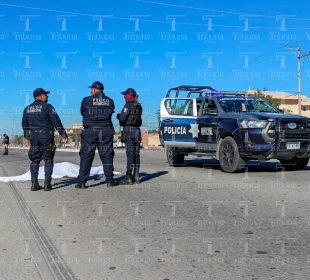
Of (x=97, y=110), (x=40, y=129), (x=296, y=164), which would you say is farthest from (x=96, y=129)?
(x=296, y=164)

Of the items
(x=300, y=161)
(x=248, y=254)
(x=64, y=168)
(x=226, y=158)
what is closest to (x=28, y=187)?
(x=64, y=168)

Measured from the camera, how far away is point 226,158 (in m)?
10.7

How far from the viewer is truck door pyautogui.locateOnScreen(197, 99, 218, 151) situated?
437 inches

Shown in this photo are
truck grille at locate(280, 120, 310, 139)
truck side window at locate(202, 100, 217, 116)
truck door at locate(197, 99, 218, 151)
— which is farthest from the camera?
truck side window at locate(202, 100, 217, 116)

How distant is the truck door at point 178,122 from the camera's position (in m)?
11.8

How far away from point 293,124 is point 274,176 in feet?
4.42

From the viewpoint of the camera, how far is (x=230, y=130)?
10469 millimetres

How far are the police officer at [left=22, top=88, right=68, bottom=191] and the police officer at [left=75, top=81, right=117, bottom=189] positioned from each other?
1.56ft

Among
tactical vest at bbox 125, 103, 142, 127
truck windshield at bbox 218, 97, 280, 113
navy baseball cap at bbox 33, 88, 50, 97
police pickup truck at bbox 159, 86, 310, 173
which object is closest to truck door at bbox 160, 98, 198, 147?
police pickup truck at bbox 159, 86, 310, 173

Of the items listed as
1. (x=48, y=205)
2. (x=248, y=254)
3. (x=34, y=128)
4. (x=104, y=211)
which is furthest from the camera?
(x=34, y=128)

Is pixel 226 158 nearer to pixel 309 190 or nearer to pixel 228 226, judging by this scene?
pixel 309 190

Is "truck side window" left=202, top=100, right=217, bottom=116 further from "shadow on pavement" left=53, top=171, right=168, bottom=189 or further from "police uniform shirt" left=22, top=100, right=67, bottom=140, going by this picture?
"police uniform shirt" left=22, top=100, right=67, bottom=140

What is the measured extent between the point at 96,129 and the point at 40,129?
3.20 ft

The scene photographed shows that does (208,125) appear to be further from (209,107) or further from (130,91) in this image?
(130,91)
